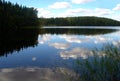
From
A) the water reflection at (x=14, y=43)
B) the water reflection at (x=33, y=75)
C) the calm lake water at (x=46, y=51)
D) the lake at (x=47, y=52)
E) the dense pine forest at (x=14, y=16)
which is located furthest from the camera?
the dense pine forest at (x=14, y=16)

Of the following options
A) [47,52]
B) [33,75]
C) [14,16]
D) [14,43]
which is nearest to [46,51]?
[47,52]

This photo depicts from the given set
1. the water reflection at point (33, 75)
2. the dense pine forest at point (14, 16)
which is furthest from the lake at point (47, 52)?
the dense pine forest at point (14, 16)

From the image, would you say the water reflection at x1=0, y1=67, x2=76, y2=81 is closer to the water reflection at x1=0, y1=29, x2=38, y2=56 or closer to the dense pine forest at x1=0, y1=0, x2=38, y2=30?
the water reflection at x1=0, y1=29, x2=38, y2=56

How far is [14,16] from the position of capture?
9938cm

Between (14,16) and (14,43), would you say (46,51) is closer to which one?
(14,43)

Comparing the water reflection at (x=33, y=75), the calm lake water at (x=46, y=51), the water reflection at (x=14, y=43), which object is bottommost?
the water reflection at (x=14, y=43)

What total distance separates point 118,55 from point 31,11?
430 ft

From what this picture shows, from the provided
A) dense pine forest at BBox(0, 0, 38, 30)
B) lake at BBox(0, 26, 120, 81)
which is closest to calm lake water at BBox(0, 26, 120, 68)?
lake at BBox(0, 26, 120, 81)

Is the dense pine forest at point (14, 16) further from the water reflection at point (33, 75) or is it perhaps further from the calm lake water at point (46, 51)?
the water reflection at point (33, 75)

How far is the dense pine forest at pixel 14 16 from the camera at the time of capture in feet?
277

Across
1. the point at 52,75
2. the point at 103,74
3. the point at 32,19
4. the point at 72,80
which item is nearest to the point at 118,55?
the point at 103,74

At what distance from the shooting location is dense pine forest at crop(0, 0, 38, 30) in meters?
84.6

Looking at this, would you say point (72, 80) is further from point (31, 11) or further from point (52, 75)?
point (31, 11)

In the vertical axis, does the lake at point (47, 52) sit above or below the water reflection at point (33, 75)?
below
